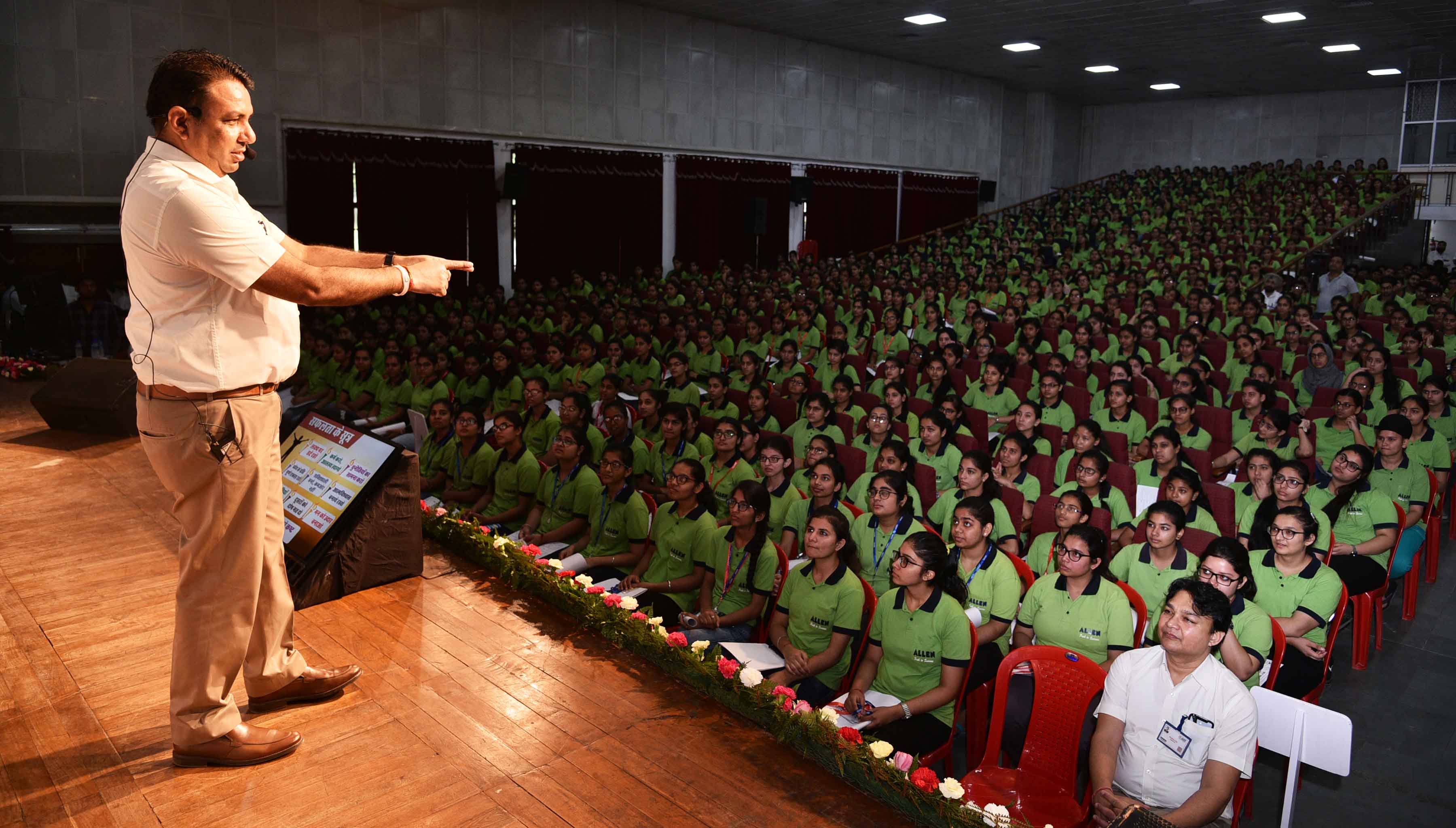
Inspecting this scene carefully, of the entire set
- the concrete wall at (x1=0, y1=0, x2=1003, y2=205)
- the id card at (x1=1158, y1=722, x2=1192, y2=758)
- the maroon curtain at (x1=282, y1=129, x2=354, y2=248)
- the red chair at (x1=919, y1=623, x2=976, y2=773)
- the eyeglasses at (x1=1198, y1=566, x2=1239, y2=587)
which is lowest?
the red chair at (x1=919, y1=623, x2=976, y2=773)

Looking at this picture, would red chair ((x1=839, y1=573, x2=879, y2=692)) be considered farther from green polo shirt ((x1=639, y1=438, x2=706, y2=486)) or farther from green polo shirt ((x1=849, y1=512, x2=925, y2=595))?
green polo shirt ((x1=639, y1=438, x2=706, y2=486))

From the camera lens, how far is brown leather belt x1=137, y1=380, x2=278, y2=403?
1.89m

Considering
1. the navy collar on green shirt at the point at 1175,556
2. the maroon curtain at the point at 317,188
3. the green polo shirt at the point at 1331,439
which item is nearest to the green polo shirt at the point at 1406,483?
the green polo shirt at the point at 1331,439

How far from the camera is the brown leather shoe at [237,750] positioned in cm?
206

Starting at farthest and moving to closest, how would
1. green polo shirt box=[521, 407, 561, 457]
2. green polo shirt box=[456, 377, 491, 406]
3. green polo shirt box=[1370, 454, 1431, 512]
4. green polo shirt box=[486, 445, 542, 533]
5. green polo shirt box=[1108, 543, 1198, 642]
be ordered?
green polo shirt box=[456, 377, 491, 406] < green polo shirt box=[521, 407, 561, 457] < green polo shirt box=[486, 445, 542, 533] < green polo shirt box=[1370, 454, 1431, 512] < green polo shirt box=[1108, 543, 1198, 642]

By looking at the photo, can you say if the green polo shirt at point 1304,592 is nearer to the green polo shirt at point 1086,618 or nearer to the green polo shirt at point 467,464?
the green polo shirt at point 1086,618

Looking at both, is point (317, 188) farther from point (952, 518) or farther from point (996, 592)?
point (996, 592)

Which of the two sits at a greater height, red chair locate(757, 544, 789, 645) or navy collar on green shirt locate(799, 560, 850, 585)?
navy collar on green shirt locate(799, 560, 850, 585)

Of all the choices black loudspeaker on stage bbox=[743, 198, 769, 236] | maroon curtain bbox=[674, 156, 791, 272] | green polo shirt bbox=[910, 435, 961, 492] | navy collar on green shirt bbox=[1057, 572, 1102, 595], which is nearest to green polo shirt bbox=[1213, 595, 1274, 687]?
navy collar on green shirt bbox=[1057, 572, 1102, 595]

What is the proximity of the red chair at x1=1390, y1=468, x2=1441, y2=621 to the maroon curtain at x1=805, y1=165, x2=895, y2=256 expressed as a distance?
42.1ft

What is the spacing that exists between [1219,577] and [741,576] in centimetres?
179

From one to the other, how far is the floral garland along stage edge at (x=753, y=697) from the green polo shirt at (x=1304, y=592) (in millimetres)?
1939

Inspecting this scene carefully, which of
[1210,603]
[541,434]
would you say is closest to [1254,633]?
[1210,603]

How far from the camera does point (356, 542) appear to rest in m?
3.13
